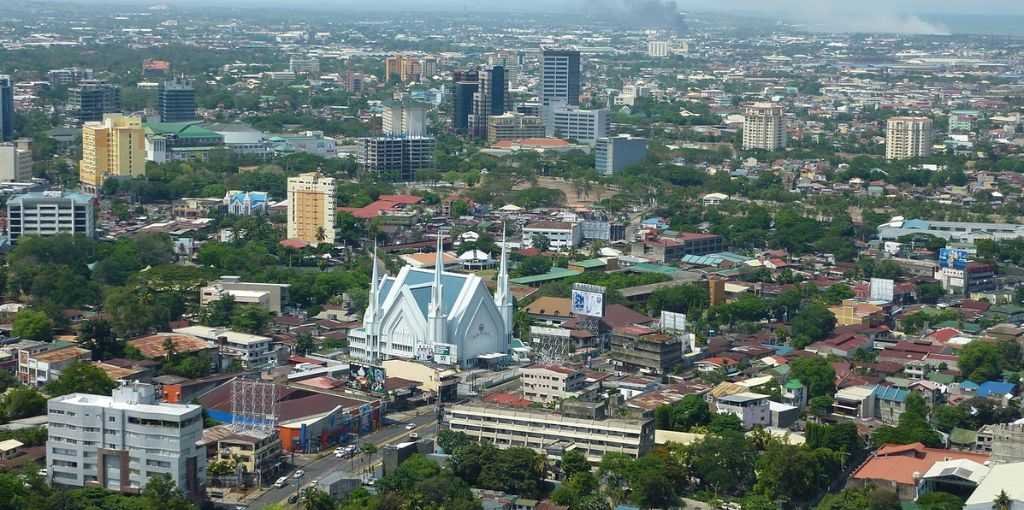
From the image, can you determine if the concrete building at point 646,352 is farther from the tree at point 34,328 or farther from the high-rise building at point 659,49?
the high-rise building at point 659,49

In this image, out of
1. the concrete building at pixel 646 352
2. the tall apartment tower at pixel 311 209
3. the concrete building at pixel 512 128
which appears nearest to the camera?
the concrete building at pixel 646 352

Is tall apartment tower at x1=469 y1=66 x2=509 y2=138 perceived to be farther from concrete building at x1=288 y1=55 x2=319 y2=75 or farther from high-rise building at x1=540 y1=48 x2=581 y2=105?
concrete building at x1=288 y1=55 x2=319 y2=75

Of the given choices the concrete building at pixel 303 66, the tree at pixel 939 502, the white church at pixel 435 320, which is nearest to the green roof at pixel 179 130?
the white church at pixel 435 320

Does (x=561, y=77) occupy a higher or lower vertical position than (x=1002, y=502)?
→ higher

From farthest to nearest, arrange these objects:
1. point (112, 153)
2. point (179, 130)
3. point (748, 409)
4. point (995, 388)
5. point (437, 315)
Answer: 1. point (179, 130)
2. point (112, 153)
3. point (437, 315)
4. point (995, 388)
5. point (748, 409)

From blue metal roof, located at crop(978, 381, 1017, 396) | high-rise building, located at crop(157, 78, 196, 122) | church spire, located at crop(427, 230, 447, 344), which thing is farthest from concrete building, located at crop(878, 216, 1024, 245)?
high-rise building, located at crop(157, 78, 196, 122)

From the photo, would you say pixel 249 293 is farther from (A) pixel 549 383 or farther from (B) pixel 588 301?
(A) pixel 549 383

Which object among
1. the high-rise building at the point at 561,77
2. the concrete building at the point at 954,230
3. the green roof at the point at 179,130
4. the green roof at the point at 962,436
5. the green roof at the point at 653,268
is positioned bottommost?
the green roof at the point at 962,436

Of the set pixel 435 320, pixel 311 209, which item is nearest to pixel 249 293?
pixel 435 320
